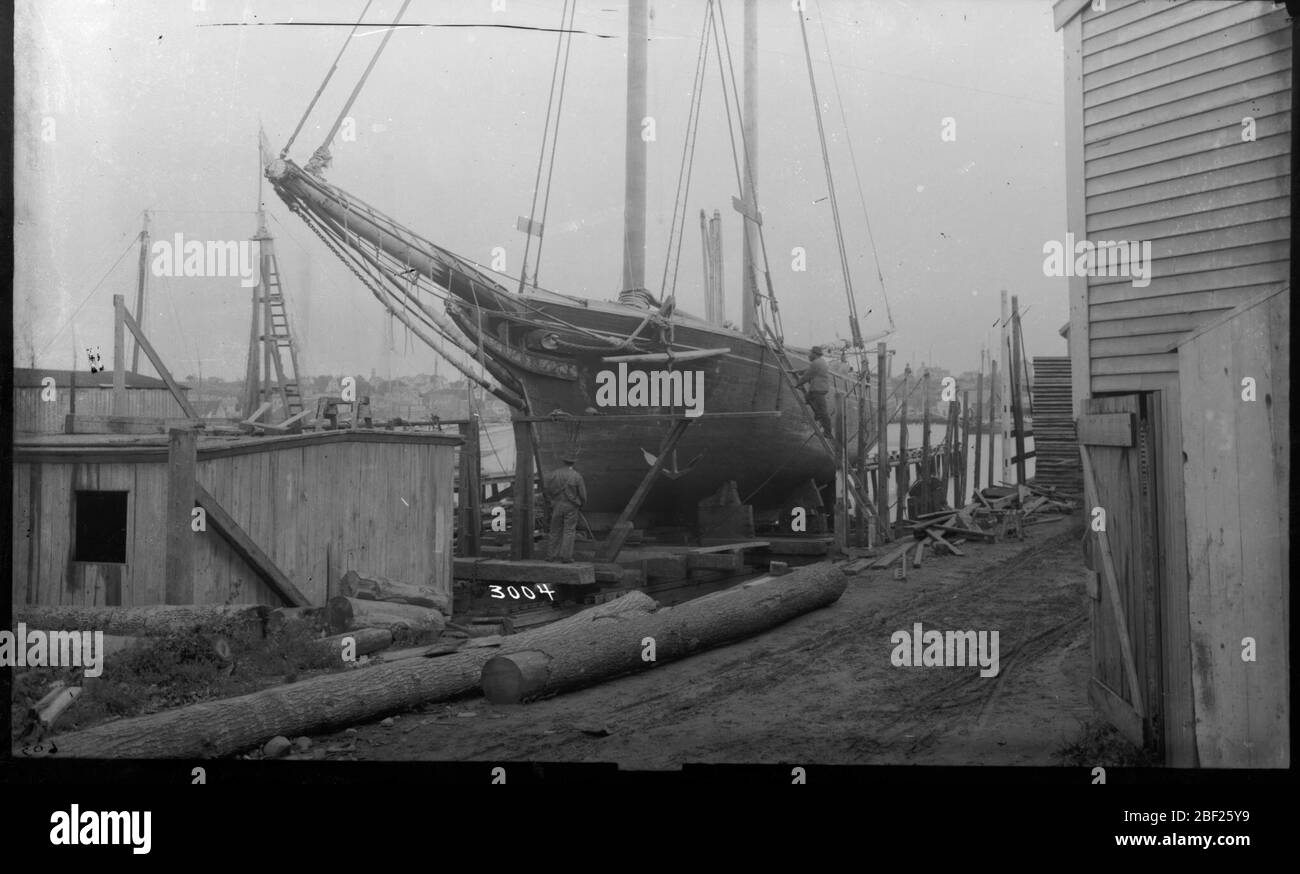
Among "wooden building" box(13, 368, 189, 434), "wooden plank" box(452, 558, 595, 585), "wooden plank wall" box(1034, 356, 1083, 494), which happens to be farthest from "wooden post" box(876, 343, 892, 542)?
"wooden building" box(13, 368, 189, 434)

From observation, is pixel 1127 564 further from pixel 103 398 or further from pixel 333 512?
pixel 103 398

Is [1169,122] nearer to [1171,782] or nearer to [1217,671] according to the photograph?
[1217,671]

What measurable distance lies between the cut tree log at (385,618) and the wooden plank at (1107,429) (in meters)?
5.65

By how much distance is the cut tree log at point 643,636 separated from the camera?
674 cm

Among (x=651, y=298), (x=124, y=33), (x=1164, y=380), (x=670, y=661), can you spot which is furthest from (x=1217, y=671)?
(x=651, y=298)

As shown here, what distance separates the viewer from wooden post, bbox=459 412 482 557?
1234 centimetres

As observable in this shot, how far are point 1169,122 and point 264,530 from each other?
7689 mm

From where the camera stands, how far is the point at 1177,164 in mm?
5492

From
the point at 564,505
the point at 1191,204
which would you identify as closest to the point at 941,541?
the point at 564,505

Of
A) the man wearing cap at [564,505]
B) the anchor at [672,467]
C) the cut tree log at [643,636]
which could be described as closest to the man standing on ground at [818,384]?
the anchor at [672,467]

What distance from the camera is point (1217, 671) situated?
16.1ft

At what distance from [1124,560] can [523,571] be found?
25.4 feet

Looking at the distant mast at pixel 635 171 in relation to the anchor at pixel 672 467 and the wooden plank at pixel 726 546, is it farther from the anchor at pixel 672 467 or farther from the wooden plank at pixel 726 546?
the wooden plank at pixel 726 546
